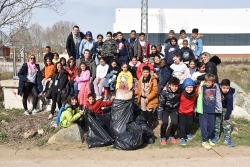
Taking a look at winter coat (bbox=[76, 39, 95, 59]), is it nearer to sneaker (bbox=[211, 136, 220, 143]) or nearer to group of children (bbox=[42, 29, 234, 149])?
group of children (bbox=[42, 29, 234, 149])

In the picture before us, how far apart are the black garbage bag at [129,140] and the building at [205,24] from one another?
3182 cm

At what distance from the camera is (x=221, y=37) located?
121 feet

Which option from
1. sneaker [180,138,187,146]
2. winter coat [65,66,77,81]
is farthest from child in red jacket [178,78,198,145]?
winter coat [65,66,77,81]

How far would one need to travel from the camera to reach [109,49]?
7.59 m

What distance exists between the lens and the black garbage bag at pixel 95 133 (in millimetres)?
5203

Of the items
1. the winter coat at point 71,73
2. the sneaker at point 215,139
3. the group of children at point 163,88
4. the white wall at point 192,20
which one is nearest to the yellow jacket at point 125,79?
the group of children at point 163,88

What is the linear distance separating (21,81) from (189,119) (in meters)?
4.61

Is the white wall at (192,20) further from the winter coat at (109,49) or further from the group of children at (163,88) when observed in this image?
the group of children at (163,88)

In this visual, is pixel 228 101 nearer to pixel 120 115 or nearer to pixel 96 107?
pixel 120 115

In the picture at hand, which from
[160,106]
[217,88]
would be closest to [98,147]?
[160,106]

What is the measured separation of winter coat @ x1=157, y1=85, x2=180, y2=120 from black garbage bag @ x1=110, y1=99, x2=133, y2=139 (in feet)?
2.23

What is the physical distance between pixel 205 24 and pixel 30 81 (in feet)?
113

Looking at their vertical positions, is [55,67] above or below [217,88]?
above

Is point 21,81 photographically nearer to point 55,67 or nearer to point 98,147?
point 55,67
